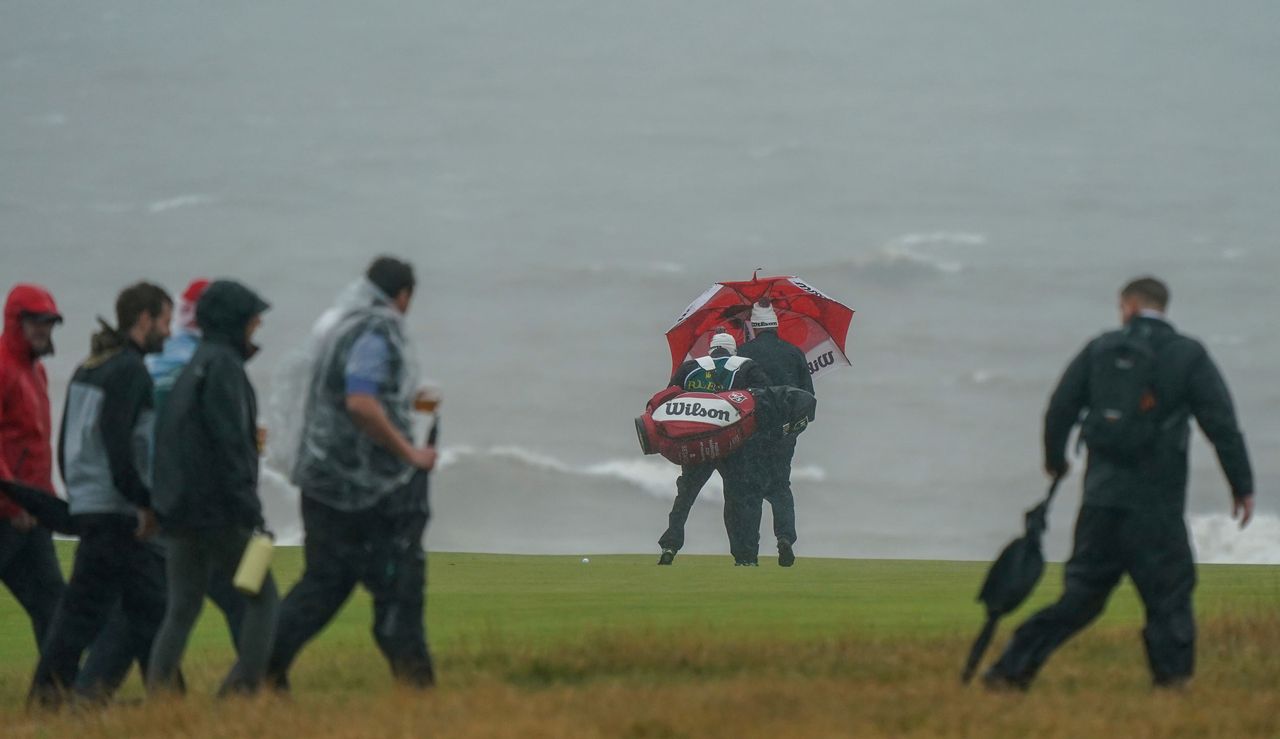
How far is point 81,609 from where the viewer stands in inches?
314

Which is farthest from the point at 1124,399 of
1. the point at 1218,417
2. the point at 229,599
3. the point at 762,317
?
the point at 762,317

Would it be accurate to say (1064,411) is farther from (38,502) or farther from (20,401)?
(20,401)

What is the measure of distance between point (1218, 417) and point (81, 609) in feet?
17.8

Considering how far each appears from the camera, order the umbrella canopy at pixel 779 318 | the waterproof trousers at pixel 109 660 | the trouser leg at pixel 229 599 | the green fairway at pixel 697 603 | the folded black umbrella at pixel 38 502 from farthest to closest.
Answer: the umbrella canopy at pixel 779 318 < the green fairway at pixel 697 603 < the folded black umbrella at pixel 38 502 < the waterproof trousers at pixel 109 660 < the trouser leg at pixel 229 599

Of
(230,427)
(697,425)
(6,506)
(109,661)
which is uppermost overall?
(697,425)

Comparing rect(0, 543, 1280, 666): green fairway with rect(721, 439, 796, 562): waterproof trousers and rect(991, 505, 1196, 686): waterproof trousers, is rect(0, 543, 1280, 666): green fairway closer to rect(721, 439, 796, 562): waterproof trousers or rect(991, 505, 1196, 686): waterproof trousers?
rect(721, 439, 796, 562): waterproof trousers

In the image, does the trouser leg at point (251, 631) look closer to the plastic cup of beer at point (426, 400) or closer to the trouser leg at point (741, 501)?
the plastic cup of beer at point (426, 400)

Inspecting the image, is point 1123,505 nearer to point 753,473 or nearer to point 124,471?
point 124,471

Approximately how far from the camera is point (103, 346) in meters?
7.87

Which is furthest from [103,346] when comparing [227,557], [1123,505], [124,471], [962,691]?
[1123,505]

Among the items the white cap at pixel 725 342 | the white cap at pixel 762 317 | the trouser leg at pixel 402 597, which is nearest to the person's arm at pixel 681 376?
the white cap at pixel 725 342

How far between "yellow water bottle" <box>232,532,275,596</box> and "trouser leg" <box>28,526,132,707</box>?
3.45ft

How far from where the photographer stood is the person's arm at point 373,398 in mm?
6836

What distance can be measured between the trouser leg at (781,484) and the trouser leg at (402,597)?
333 inches
